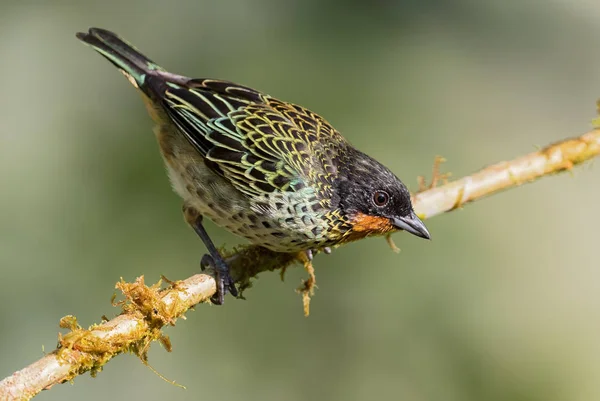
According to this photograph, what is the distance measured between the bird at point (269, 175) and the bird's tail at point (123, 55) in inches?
4.4

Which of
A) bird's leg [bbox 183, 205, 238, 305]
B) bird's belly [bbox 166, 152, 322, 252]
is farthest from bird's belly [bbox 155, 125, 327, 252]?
bird's leg [bbox 183, 205, 238, 305]

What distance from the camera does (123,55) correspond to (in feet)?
17.0

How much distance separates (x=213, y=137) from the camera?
15.5 ft

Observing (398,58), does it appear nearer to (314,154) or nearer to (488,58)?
(488,58)

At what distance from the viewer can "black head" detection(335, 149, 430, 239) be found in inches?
176

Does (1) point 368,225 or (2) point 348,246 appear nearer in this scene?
(1) point 368,225

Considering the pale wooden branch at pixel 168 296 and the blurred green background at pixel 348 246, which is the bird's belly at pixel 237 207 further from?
the blurred green background at pixel 348 246

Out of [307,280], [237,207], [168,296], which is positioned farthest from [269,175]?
[168,296]

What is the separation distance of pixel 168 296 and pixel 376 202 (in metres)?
1.33

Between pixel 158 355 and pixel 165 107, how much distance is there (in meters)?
2.28

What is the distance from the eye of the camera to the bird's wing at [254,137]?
4520mm

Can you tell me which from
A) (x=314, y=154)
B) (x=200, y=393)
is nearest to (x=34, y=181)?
(x=200, y=393)

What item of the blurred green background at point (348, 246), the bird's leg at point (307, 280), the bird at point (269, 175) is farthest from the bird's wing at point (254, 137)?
the blurred green background at point (348, 246)

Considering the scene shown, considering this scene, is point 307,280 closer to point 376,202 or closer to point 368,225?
point 368,225
